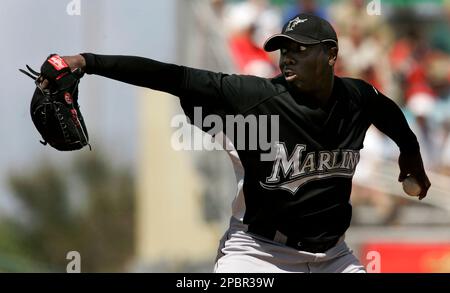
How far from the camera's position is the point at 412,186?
568cm

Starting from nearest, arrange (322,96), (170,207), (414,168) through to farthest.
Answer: (322,96), (414,168), (170,207)

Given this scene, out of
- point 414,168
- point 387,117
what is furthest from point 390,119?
point 414,168

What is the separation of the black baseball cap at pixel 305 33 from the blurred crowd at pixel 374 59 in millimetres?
6112

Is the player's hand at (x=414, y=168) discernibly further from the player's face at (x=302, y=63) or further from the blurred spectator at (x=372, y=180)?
the blurred spectator at (x=372, y=180)

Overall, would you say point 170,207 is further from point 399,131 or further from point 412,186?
point 399,131

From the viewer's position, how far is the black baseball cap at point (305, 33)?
5.08m

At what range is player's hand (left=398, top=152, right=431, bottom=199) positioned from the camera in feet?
18.5

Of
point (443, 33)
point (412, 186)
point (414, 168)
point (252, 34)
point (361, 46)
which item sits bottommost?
point (412, 186)

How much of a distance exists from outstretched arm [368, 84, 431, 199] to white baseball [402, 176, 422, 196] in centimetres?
2

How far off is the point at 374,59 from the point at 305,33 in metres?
7.44

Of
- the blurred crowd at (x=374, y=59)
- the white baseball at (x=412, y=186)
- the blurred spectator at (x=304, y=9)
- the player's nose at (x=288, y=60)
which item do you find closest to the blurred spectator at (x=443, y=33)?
the blurred crowd at (x=374, y=59)

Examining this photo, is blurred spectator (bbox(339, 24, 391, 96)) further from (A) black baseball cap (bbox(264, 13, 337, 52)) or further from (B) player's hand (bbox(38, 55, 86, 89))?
(B) player's hand (bbox(38, 55, 86, 89))

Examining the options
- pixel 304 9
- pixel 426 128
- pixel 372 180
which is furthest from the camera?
pixel 304 9
